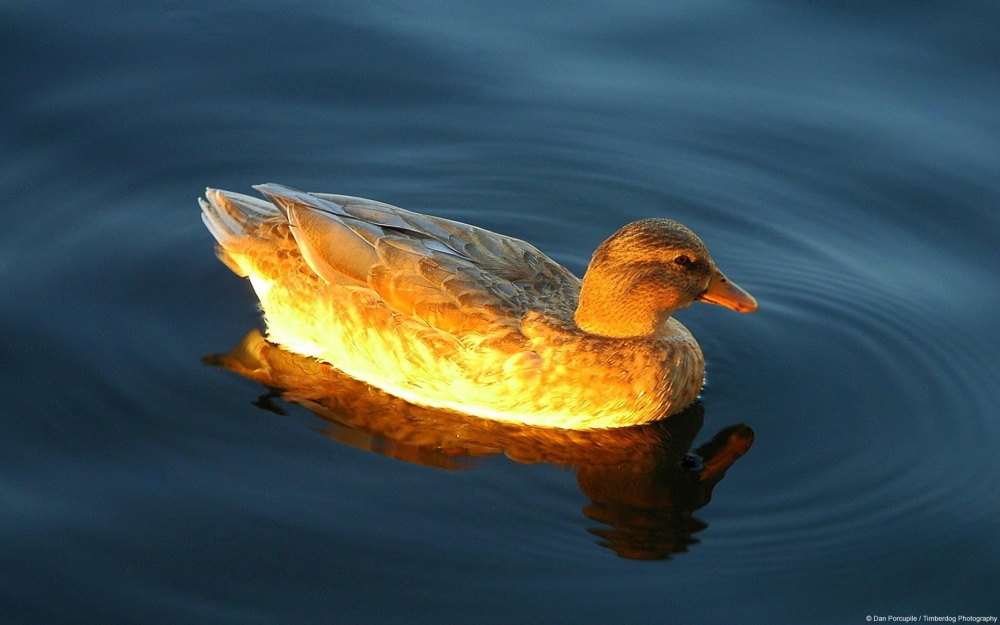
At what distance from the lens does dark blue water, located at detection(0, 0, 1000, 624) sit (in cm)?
685

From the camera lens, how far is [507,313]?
820 cm

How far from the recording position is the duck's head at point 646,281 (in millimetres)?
8133

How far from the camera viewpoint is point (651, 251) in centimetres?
811

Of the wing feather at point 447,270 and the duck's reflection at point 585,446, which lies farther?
the wing feather at point 447,270

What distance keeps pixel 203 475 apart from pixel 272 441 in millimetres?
523

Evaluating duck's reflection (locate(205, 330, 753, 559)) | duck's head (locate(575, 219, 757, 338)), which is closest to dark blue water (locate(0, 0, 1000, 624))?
duck's reflection (locate(205, 330, 753, 559))

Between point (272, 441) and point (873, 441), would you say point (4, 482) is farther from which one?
point (873, 441)

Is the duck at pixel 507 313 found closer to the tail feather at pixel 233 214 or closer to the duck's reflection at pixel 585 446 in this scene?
the duck's reflection at pixel 585 446

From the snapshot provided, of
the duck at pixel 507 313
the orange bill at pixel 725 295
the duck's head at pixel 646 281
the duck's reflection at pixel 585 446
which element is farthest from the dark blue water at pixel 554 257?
the duck's head at pixel 646 281

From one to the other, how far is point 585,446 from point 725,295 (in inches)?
54.5

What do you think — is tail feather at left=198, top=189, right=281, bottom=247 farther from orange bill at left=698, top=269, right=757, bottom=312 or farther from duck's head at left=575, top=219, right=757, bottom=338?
orange bill at left=698, top=269, right=757, bottom=312

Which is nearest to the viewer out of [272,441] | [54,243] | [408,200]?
[272,441]

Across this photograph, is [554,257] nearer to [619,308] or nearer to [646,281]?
[619,308]

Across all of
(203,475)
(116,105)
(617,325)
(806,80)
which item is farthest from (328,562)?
(806,80)
